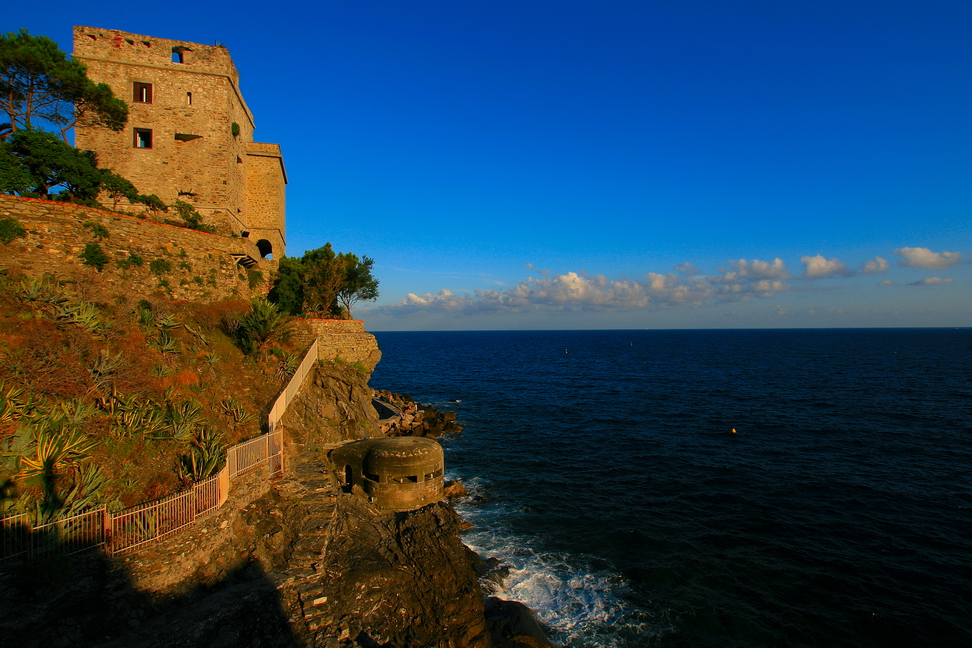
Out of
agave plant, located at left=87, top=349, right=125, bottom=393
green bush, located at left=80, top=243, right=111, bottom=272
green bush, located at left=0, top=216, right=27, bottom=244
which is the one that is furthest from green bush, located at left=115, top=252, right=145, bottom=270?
agave plant, located at left=87, top=349, right=125, bottom=393

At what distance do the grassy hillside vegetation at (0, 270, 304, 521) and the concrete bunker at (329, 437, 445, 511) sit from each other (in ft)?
12.9

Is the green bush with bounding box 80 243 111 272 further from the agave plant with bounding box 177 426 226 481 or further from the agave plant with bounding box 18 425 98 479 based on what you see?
the agave plant with bounding box 177 426 226 481

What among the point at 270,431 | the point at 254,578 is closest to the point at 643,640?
the point at 254,578

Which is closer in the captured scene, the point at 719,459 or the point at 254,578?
the point at 254,578

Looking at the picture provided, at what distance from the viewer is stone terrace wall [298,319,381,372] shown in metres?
23.7

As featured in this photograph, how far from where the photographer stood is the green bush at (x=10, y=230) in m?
15.8

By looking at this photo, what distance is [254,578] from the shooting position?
11477 mm

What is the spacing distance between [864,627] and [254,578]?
17935mm

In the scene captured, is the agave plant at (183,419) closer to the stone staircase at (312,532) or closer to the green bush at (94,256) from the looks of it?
the stone staircase at (312,532)

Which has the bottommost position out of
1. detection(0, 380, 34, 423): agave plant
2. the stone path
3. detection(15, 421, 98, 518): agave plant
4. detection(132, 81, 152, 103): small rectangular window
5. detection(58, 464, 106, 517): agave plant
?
the stone path

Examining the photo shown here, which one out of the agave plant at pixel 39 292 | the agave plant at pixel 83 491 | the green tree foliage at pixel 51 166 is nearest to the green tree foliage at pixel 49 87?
the green tree foliage at pixel 51 166

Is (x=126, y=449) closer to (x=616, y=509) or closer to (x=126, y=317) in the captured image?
(x=126, y=317)

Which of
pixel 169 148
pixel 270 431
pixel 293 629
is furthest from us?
pixel 169 148

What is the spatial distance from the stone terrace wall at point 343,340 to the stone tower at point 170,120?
9.10 metres
